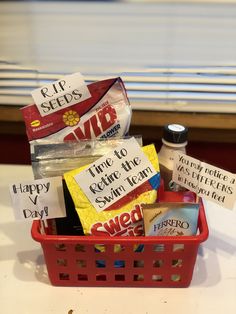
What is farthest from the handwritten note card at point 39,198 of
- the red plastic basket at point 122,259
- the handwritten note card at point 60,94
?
the handwritten note card at point 60,94

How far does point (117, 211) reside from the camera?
0.73m

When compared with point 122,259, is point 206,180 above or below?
above

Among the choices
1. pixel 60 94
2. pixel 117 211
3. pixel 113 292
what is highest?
pixel 60 94

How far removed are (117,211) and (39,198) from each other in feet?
0.48

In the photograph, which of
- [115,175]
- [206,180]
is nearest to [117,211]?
[115,175]

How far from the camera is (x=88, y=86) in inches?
31.7

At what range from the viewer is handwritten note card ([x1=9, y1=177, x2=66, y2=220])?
2.40 ft

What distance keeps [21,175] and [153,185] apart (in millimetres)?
531

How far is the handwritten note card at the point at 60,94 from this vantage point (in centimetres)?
79

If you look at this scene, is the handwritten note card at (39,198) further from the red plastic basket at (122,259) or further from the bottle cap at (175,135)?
the bottle cap at (175,135)

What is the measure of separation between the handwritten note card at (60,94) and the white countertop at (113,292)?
32 centimetres

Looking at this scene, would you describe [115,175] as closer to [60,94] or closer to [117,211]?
[117,211]

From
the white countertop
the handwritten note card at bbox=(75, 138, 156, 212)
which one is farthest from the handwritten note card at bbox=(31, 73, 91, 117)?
the white countertop

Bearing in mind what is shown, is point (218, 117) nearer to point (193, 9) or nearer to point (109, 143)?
point (193, 9)
